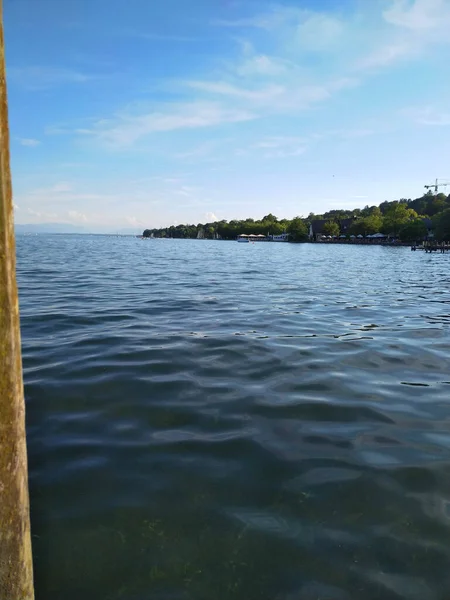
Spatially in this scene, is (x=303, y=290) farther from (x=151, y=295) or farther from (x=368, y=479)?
(x=368, y=479)

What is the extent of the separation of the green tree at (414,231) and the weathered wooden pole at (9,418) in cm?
12895

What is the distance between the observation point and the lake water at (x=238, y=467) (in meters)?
2.90

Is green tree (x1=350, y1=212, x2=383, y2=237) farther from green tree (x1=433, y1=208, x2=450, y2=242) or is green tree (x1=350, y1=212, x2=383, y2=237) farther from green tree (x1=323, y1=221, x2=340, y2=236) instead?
green tree (x1=433, y1=208, x2=450, y2=242)

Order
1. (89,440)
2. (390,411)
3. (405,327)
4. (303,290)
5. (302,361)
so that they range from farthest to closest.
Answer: (303,290) → (405,327) → (302,361) → (390,411) → (89,440)

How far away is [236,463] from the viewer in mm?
4180

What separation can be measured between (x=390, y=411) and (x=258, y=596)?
3483mm

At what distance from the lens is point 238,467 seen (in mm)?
4109

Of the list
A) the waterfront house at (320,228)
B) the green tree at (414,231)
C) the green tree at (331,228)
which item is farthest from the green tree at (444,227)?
the waterfront house at (320,228)

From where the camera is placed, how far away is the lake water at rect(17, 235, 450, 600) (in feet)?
9.50

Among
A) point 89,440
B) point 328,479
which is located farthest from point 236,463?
point 89,440

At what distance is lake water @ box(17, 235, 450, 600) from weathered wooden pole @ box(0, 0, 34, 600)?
3.14 feet

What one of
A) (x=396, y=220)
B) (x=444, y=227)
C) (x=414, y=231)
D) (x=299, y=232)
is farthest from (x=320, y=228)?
(x=444, y=227)

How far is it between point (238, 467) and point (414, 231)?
128 meters

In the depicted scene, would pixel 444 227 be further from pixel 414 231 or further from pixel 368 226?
pixel 368 226
